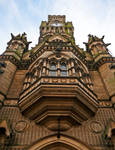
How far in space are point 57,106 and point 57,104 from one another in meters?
0.09

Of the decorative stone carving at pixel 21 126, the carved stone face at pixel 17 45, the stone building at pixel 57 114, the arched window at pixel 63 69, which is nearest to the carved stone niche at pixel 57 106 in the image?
the stone building at pixel 57 114

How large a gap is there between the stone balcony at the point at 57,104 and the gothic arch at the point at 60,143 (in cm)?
51

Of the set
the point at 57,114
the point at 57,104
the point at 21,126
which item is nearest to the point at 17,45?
the point at 21,126

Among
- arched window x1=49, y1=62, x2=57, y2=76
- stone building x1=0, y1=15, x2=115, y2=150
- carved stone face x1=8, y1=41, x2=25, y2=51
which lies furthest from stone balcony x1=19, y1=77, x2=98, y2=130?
carved stone face x1=8, y1=41, x2=25, y2=51

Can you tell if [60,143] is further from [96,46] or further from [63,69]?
[96,46]

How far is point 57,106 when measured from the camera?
759 centimetres

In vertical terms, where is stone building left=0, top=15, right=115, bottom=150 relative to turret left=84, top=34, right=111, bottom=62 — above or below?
below

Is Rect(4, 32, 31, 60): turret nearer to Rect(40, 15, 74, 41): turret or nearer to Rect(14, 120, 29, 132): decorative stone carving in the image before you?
Rect(40, 15, 74, 41): turret

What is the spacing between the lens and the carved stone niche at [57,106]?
757 cm

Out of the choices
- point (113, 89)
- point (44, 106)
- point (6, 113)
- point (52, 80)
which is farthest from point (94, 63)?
point (6, 113)

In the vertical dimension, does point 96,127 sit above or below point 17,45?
below

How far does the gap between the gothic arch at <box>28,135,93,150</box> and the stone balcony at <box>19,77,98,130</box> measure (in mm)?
505

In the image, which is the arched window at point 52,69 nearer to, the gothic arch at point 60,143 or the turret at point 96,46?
the gothic arch at point 60,143

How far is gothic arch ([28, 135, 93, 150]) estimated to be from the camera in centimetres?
686
